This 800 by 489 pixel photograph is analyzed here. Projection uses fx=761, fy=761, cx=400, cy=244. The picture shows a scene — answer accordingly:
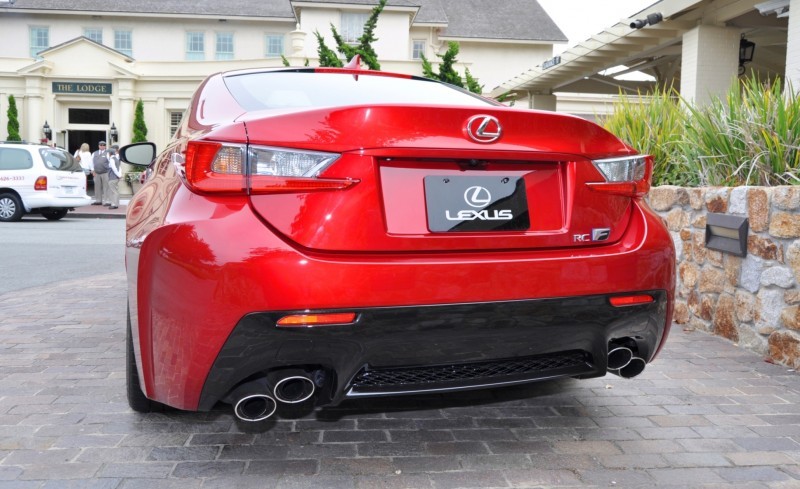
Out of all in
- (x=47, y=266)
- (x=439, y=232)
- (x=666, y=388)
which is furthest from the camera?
(x=47, y=266)

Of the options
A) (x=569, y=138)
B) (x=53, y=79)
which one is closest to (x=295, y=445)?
(x=569, y=138)

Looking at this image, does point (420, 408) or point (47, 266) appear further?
point (47, 266)

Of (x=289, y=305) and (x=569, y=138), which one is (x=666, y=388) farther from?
(x=289, y=305)

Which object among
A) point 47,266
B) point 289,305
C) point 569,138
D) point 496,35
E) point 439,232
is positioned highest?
point 496,35

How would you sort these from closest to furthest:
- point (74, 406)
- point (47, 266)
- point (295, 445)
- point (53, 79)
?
point (295, 445) < point (74, 406) < point (47, 266) < point (53, 79)

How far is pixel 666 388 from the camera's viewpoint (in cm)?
392

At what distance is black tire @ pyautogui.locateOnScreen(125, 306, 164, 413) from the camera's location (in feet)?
10.5

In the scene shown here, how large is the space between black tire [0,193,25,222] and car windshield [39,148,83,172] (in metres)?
0.99

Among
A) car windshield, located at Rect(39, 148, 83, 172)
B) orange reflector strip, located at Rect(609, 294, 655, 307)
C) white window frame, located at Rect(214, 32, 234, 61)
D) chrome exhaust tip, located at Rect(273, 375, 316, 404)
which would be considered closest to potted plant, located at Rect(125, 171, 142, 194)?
white window frame, located at Rect(214, 32, 234, 61)

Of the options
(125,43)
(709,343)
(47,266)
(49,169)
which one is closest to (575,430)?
(709,343)

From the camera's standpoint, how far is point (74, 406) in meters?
3.48

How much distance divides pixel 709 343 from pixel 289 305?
351 cm

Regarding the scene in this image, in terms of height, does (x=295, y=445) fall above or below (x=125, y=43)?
below

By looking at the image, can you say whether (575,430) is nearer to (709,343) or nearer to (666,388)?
(666,388)
